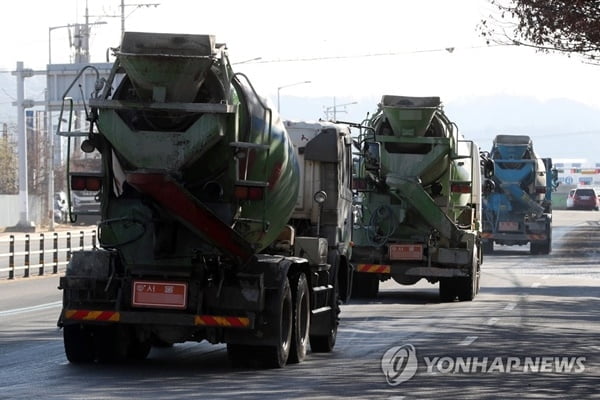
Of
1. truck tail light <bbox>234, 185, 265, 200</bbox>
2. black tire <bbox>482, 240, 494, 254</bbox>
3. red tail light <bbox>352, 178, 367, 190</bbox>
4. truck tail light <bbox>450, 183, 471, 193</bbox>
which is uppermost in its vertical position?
truck tail light <bbox>234, 185, 265, 200</bbox>

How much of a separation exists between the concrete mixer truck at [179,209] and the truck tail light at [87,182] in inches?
0.5

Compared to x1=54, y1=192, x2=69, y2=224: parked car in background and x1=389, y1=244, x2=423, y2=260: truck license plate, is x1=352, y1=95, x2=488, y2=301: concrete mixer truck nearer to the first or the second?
x1=389, y1=244, x2=423, y2=260: truck license plate

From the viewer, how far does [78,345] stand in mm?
15016

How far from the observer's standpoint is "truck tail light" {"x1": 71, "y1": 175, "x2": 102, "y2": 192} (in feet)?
48.3

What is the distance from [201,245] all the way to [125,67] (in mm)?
1843

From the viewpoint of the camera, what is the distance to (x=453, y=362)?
16.3 m

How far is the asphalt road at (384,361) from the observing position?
13.3 metres

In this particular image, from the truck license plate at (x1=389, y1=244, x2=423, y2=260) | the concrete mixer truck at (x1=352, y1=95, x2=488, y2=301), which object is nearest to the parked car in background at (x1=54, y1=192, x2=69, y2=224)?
the concrete mixer truck at (x1=352, y1=95, x2=488, y2=301)

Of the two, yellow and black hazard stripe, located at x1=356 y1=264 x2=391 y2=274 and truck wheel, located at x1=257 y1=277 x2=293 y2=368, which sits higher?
truck wheel, located at x1=257 y1=277 x2=293 y2=368

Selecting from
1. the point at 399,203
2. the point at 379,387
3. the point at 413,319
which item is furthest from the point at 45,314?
the point at 379,387

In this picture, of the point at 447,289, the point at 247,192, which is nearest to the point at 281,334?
the point at 247,192

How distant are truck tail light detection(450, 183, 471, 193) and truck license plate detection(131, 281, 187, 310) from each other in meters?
14.4

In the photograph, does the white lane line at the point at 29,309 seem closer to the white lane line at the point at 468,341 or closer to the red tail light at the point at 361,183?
the red tail light at the point at 361,183

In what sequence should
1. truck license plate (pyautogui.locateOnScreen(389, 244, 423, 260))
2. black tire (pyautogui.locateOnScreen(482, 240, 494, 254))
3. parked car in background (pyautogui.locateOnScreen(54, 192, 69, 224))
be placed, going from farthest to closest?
parked car in background (pyautogui.locateOnScreen(54, 192, 69, 224)) < black tire (pyautogui.locateOnScreen(482, 240, 494, 254)) < truck license plate (pyautogui.locateOnScreen(389, 244, 423, 260))
